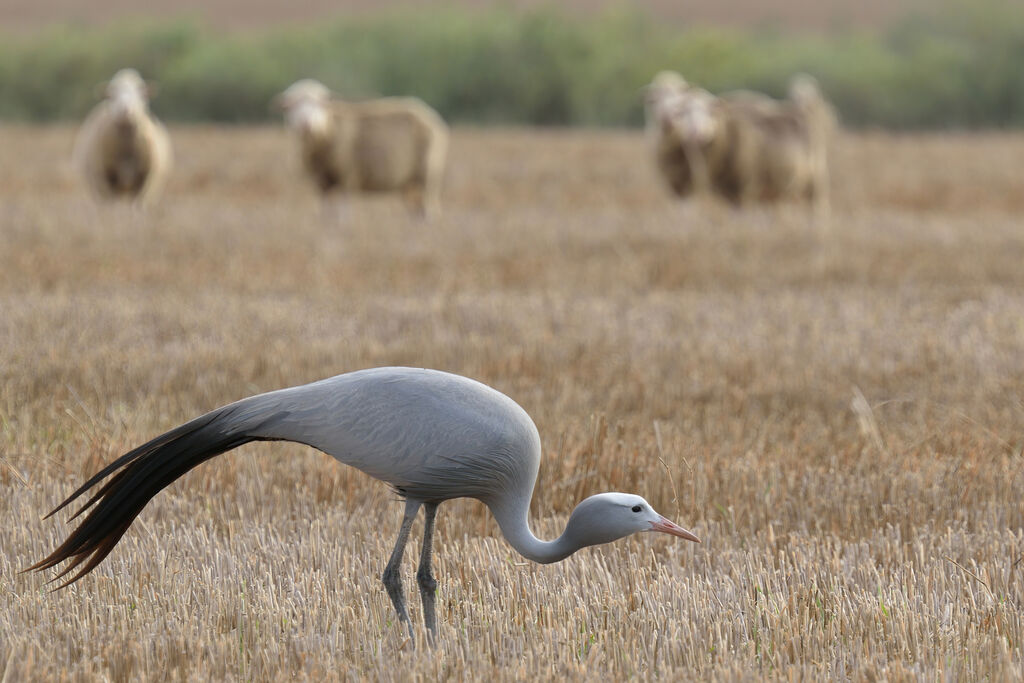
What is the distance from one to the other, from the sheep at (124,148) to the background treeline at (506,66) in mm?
22982

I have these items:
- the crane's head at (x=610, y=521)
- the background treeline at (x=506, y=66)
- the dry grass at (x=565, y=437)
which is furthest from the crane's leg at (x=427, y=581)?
the background treeline at (x=506, y=66)

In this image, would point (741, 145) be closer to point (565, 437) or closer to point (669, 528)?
point (565, 437)

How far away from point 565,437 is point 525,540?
1.86m

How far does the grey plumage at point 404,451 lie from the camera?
10.8ft

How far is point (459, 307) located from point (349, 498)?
4.09 m

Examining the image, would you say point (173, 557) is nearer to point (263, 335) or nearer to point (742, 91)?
point (263, 335)

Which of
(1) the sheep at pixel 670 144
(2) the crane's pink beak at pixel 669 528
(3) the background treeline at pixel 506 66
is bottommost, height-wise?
(3) the background treeline at pixel 506 66

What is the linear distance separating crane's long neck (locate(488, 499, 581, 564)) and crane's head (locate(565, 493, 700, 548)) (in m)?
0.04

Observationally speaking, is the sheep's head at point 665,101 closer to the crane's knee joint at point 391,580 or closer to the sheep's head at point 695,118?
the sheep's head at point 695,118

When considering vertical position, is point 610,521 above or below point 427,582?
above

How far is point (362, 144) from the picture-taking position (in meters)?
16.2

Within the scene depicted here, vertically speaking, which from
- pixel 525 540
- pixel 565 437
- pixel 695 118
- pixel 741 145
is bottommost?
pixel 741 145

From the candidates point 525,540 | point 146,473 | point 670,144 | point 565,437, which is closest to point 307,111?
point 670,144

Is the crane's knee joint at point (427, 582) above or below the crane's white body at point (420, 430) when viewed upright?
below
